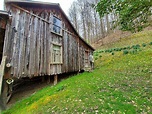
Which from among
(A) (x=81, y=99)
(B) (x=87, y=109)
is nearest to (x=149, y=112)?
(B) (x=87, y=109)

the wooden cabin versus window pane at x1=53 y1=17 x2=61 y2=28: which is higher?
window pane at x1=53 y1=17 x2=61 y2=28

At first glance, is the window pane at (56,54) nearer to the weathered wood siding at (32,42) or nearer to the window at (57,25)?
the weathered wood siding at (32,42)

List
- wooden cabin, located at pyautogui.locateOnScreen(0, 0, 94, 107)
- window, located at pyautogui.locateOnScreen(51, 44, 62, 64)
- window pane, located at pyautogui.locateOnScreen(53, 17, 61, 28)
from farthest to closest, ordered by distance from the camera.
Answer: window pane, located at pyautogui.locateOnScreen(53, 17, 61, 28), window, located at pyautogui.locateOnScreen(51, 44, 62, 64), wooden cabin, located at pyautogui.locateOnScreen(0, 0, 94, 107)

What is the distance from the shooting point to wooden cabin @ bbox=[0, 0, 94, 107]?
7345 millimetres

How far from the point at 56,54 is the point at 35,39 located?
2447 millimetres

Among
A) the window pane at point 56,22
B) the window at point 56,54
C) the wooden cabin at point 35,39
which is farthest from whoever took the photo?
the window pane at point 56,22

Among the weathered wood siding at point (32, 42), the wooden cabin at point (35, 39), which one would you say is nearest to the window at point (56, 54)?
the wooden cabin at point (35, 39)

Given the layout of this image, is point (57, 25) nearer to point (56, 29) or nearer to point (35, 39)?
point (56, 29)

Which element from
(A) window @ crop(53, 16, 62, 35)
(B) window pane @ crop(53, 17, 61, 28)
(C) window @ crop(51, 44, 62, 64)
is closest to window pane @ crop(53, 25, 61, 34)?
(A) window @ crop(53, 16, 62, 35)

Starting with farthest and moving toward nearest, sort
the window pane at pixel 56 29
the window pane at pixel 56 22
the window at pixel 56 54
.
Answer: the window pane at pixel 56 22 < the window pane at pixel 56 29 < the window at pixel 56 54

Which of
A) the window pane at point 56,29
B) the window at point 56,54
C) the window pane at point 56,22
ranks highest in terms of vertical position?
the window pane at point 56,22

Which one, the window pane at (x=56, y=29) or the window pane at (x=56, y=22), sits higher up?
the window pane at (x=56, y=22)

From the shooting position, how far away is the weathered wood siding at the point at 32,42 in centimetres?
738

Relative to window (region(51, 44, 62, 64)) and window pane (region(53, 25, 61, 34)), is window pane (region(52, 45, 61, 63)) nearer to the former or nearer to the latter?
window (region(51, 44, 62, 64))
